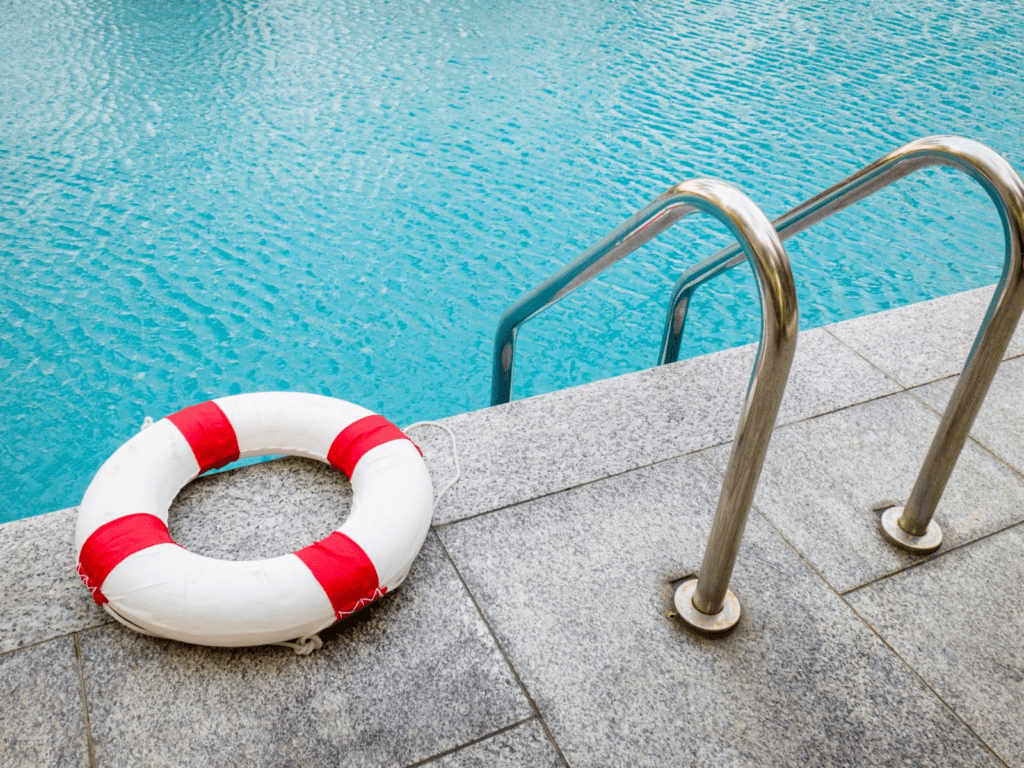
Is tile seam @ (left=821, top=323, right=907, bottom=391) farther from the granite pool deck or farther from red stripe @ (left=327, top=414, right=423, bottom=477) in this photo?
red stripe @ (left=327, top=414, right=423, bottom=477)

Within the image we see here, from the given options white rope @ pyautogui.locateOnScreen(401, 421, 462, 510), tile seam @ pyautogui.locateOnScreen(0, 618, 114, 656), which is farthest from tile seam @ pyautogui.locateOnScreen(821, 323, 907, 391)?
tile seam @ pyautogui.locateOnScreen(0, 618, 114, 656)

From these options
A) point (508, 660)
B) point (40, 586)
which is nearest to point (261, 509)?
point (40, 586)

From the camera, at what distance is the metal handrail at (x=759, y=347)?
1171 mm

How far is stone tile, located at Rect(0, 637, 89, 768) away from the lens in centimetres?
135

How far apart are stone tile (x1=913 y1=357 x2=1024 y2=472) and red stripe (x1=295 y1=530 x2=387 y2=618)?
1776mm

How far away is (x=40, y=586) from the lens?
1.64 m

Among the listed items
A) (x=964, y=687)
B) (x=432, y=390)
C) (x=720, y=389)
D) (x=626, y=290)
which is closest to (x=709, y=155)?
(x=626, y=290)

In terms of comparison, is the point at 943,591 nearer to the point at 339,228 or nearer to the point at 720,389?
the point at 720,389

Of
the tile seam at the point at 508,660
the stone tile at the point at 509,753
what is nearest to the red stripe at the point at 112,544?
the tile seam at the point at 508,660

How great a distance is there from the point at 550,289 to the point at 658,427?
528 millimetres

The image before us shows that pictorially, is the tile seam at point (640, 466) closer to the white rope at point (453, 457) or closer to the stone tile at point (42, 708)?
the white rope at point (453, 457)

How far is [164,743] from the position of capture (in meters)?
1.38

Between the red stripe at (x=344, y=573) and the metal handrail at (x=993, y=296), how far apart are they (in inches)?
46.9

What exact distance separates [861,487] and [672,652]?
80 centimetres
